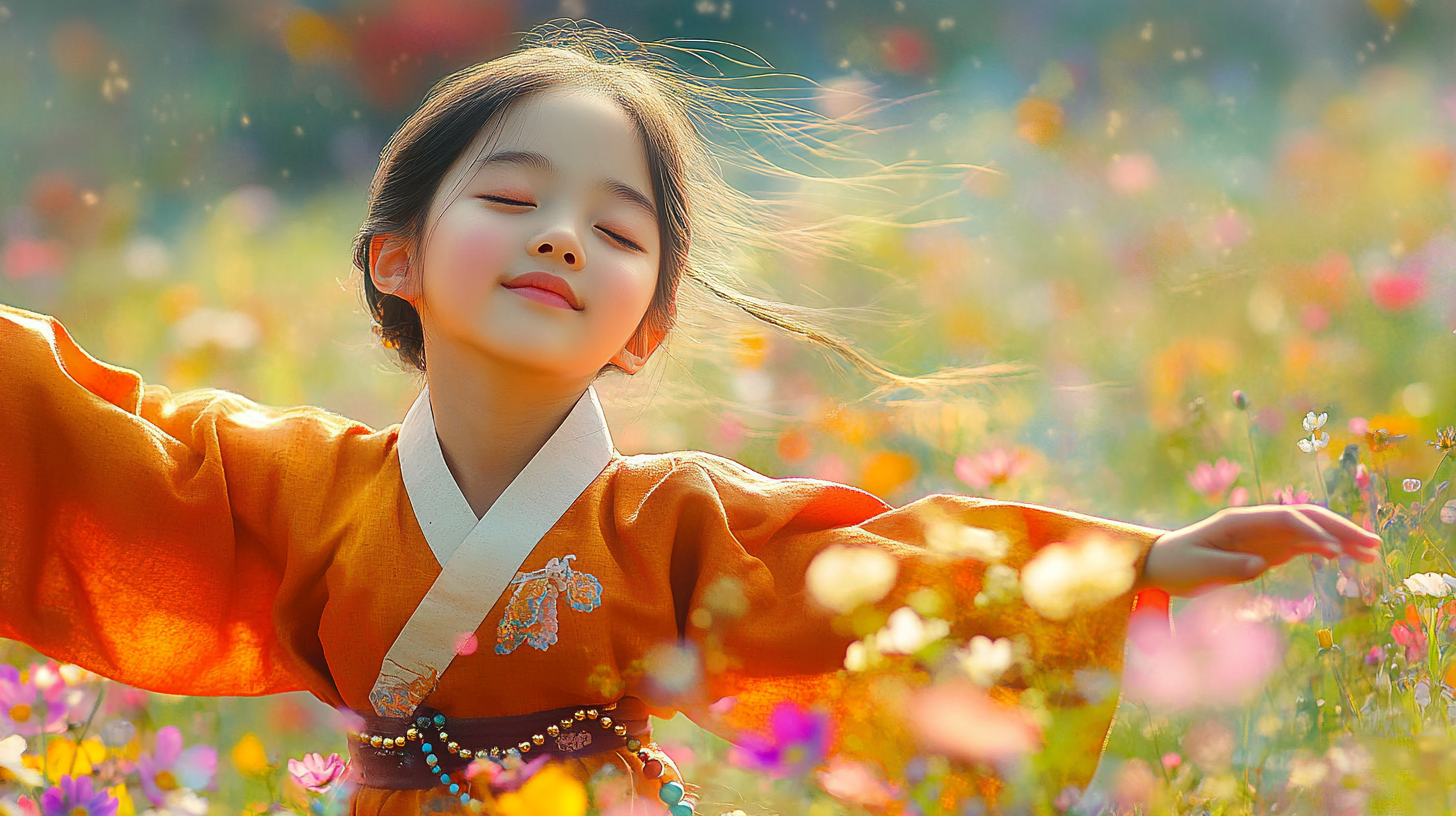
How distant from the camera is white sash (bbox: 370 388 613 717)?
112cm

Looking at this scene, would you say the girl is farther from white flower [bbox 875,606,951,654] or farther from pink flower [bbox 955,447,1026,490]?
pink flower [bbox 955,447,1026,490]

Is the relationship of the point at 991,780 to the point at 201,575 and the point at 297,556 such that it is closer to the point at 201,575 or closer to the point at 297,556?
the point at 297,556

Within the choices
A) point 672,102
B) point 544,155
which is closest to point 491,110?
point 544,155

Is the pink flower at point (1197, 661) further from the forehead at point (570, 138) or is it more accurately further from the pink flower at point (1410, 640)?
the forehead at point (570, 138)

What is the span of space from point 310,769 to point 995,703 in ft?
2.40

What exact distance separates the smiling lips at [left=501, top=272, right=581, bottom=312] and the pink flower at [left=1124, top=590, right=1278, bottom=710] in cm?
65

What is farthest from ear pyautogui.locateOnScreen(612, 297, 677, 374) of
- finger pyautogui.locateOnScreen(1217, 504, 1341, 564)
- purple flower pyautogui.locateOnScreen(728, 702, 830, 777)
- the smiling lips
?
finger pyautogui.locateOnScreen(1217, 504, 1341, 564)

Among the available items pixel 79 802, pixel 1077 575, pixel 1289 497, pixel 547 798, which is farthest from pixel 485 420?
pixel 1289 497

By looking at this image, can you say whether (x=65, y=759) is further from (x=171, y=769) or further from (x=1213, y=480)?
(x=1213, y=480)

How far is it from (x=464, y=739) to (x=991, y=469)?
741 millimetres

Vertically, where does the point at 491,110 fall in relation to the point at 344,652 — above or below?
above

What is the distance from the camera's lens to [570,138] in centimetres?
118

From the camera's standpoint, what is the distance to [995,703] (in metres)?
1.08

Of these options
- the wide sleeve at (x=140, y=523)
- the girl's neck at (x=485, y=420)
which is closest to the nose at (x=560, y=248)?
the girl's neck at (x=485, y=420)
